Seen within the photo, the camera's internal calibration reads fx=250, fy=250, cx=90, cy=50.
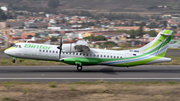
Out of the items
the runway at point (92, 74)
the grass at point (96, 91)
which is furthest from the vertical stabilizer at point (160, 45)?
the grass at point (96, 91)

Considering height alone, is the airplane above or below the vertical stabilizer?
below

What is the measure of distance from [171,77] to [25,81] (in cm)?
1429

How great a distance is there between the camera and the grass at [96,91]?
56.0 feet

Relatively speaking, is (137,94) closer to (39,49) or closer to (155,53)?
(155,53)

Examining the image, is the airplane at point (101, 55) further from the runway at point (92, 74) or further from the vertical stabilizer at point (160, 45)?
the runway at point (92, 74)

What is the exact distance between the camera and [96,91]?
61.8 ft

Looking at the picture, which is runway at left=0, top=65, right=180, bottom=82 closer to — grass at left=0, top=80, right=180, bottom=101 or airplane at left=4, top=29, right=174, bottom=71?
airplane at left=4, top=29, right=174, bottom=71

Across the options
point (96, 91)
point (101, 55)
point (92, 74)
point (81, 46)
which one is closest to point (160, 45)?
point (101, 55)

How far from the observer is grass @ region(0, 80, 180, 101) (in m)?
17.1

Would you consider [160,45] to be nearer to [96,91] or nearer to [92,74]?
[92,74]

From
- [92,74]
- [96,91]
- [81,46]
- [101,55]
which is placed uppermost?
[81,46]

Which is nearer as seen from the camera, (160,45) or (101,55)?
(160,45)

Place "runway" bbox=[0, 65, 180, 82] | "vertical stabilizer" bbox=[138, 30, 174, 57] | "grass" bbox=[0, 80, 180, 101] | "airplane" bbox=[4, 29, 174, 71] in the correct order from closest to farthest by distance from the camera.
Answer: "grass" bbox=[0, 80, 180, 101] → "runway" bbox=[0, 65, 180, 82] → "vertical stabilizer" bbox=[138, 30, 174, 57] → "airplane" bbox=[4, 29, 174, 71]

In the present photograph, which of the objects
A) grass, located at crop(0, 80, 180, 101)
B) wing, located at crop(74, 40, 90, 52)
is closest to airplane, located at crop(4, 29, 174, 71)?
wing, located at crop(74, 40, 90, 52)
